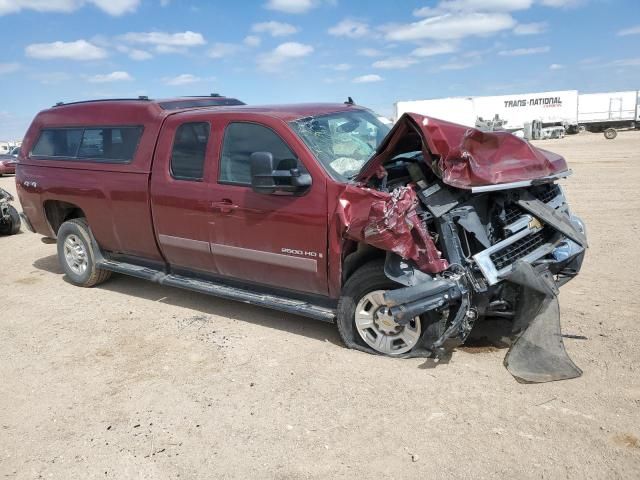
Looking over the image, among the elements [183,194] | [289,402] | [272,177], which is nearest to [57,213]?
[183,194]

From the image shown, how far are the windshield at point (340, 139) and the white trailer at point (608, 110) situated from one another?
4991 cm

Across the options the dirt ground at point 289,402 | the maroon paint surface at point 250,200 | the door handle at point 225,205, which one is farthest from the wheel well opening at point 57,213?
the door handle at point 225,205

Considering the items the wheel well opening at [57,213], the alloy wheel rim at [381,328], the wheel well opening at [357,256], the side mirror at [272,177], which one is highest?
the side mirror at [272,177]

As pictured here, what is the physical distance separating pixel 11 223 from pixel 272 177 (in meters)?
9.00

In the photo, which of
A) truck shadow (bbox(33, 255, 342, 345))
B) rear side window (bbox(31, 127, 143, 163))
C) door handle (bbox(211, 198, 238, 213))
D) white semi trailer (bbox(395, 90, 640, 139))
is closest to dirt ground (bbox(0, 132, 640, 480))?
truck shadow (bbox(33, 255, 342, 345))

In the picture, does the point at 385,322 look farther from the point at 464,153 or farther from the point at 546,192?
the point at 546,192

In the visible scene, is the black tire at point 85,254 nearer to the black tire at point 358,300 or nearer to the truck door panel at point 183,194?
the truck door panel at point 183,194

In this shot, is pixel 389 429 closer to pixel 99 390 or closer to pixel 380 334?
pixel 380 334

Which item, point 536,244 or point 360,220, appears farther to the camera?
point 536,244

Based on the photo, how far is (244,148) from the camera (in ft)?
15.9

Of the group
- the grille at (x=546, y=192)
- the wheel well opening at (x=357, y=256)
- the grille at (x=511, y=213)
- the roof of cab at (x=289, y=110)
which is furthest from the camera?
the roof of cab at (x=289, y=110)

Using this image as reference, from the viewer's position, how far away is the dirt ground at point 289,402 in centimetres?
310

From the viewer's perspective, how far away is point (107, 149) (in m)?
6.06

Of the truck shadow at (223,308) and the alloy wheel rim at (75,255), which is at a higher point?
the alloy wheel rim at (75,255)
